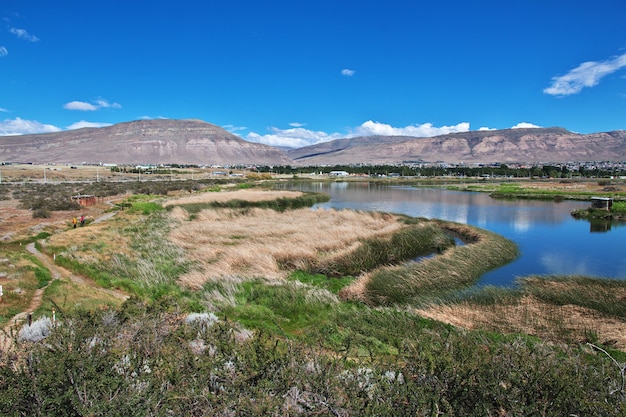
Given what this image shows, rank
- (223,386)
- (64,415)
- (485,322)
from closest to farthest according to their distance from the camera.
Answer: (64,415) < (223,386) < (485,322)

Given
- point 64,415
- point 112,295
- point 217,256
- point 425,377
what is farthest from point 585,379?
point 217,256

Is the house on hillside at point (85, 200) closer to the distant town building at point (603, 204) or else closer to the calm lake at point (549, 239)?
the calm lake at point (549, 239)

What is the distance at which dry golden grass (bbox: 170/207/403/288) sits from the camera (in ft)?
48.9

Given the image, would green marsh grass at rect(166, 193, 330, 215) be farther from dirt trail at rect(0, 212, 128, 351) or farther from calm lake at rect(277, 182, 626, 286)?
dirt trail at rect(0, 212, 128, 351)

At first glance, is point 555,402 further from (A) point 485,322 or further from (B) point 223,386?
(A) point 485,322

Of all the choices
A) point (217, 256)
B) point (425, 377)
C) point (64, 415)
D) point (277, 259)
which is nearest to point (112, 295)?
point (217, 256)

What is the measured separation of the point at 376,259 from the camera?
18.0 meters

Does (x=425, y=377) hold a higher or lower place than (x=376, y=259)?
higher

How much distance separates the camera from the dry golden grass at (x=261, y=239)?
14891mm

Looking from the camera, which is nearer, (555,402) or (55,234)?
(555,402)

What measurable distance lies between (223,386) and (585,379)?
4.34 meters

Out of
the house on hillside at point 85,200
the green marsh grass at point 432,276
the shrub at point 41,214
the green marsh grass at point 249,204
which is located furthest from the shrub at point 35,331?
the house on hillside at point 85,200

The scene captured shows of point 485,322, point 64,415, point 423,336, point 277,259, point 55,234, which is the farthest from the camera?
point 55,234

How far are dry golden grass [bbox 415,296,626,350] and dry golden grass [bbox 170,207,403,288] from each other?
255 inches
